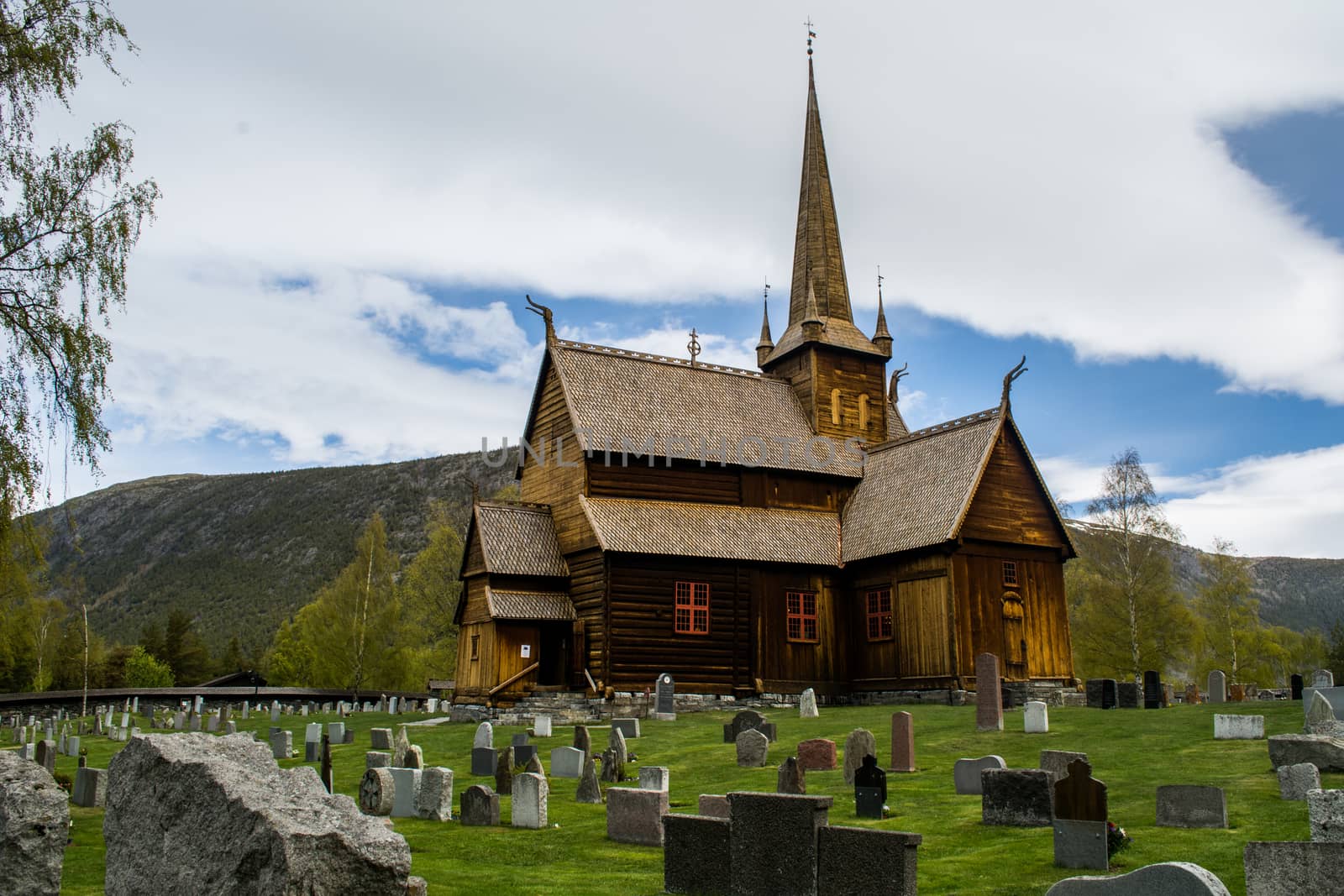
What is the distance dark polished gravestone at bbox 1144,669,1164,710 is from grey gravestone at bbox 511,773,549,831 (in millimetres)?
15676

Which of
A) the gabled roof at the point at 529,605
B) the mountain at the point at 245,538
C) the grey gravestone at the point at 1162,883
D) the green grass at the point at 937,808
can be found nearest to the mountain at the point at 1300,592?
the mountain at the point at 245,538

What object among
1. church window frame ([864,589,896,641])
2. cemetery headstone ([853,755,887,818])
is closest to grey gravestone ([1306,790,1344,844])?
cemetery headstone ([853,755,887,818])

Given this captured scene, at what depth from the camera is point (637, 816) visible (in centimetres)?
1278

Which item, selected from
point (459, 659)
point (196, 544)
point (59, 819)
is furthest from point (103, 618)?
point (59, 819)

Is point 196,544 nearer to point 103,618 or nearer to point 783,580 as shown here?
point 103,618

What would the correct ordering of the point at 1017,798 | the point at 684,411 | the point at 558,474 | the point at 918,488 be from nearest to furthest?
the point at 1017,798 → the point at 918,488 → the point at 558,474 → the point at 684,411

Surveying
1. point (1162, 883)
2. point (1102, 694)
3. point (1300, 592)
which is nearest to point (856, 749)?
point (1162, 883)

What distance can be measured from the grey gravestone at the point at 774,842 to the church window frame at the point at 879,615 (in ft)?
71.4

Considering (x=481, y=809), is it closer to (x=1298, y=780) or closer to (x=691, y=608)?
(x=1298, y=780)

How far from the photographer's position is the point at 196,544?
166500 millimetres

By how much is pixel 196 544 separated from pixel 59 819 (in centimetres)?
17025

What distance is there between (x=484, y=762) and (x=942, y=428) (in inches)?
757

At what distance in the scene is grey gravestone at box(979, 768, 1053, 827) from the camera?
12.3 metres

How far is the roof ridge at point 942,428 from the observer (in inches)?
1248
